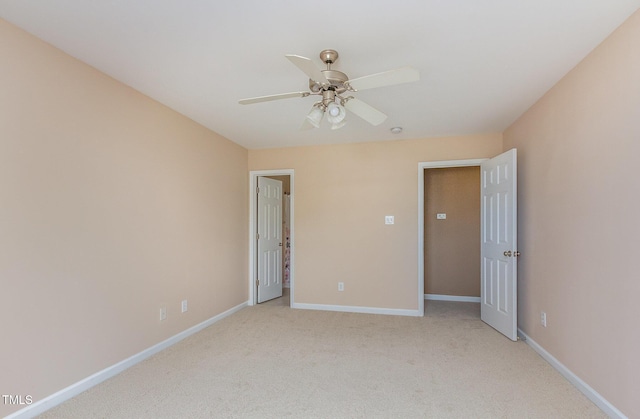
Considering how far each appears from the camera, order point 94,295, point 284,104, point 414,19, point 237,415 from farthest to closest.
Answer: point 284,104, point 94,295, point 237,415, point 414,19

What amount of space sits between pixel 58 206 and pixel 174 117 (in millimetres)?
1465

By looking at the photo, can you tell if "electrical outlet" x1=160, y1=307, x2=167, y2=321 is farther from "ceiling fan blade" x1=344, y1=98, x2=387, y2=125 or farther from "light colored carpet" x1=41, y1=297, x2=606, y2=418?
"ceiling fan blade" x1=344, y1=98, x2=387, y2=125

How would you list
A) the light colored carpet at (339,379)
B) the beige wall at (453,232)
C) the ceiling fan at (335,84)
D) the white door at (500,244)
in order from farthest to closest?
1. the beige wall at (453,232)
2. the white door at (500,244)
3. the light colored carpet at (339,379)
4. the ceiling fan at (335,84)

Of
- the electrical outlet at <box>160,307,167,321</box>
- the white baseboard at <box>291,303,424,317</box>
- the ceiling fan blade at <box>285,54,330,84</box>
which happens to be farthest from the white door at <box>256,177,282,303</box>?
the ceiling fan blade at <box>285,54,330,84</box>

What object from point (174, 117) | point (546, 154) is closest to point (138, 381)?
point (174, 117)

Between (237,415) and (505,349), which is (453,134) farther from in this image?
(237,415)

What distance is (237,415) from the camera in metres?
2.01

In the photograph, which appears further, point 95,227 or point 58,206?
point 95,227

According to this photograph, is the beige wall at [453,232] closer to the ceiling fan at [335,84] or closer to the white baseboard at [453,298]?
the white baseboard at [453,298]

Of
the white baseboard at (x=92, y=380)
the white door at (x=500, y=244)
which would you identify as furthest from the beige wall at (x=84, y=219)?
the white door at (x=500, y=244)

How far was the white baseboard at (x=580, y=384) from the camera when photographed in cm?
194

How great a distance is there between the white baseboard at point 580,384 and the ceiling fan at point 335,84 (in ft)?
7.65

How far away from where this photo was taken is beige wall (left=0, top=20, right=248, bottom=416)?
1.86 m

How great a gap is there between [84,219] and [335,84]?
2.03 meters
